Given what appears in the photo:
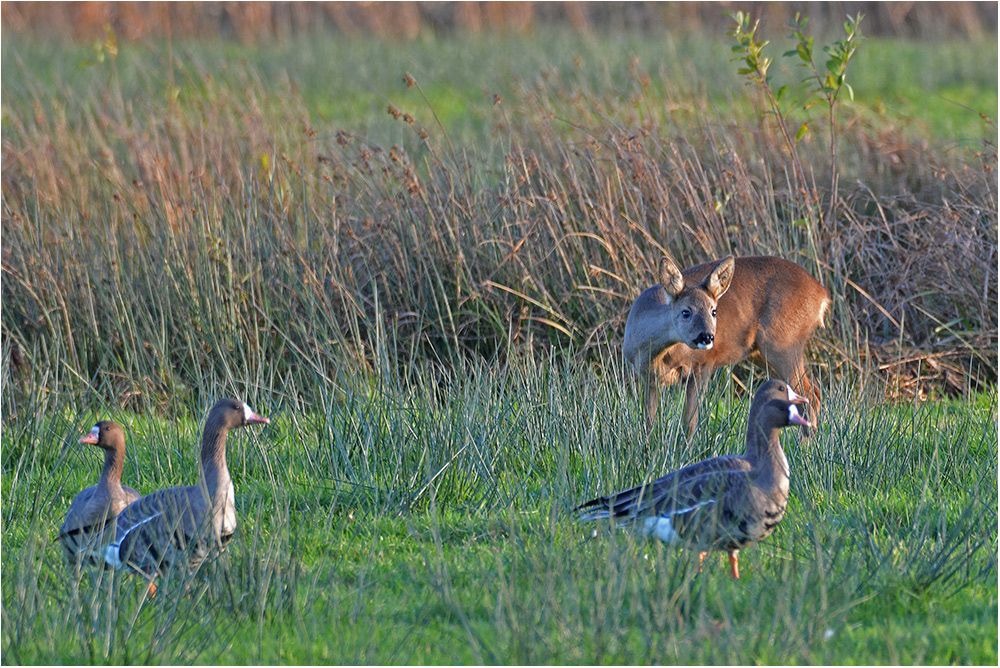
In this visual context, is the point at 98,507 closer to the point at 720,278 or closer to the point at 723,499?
the point at 723,499

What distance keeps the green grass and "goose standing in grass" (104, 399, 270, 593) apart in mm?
108

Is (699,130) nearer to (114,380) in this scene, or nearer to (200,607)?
(114,380)

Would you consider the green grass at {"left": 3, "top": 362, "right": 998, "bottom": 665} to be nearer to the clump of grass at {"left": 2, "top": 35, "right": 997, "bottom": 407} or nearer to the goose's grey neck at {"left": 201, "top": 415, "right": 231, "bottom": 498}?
the goose's grey neck at {"left": 201, "top": 415, "right": 231, "bottom": 498}

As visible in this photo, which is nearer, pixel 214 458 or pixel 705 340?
pixel 214 458

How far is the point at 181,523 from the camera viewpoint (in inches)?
161

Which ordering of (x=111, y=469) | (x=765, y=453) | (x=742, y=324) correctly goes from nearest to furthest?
1. (x=765, y=453)
2. (x=111, y=469)
3. (x=742, y=324)

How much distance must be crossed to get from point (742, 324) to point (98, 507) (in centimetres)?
395

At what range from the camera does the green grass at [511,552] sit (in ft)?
11.5

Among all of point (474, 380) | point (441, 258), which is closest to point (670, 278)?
point (474, 380)

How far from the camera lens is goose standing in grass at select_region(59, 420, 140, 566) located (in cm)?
411

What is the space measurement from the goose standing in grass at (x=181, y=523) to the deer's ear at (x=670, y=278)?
279 cm

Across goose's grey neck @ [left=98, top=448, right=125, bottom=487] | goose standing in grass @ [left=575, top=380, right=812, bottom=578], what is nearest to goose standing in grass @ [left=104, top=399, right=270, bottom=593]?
goose's grey neck @ [left=98, top=448, right=125, bottom=487]

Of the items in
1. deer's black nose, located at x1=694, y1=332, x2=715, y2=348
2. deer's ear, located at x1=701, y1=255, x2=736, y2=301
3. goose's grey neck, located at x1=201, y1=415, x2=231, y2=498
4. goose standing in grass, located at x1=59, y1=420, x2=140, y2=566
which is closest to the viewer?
goose standing in grass, located at x1=59, y1=420, x2=140, y2=566

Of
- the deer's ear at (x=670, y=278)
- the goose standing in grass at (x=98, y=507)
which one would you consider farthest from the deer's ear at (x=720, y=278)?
the goose standing in grass at (x=98, y=507)
